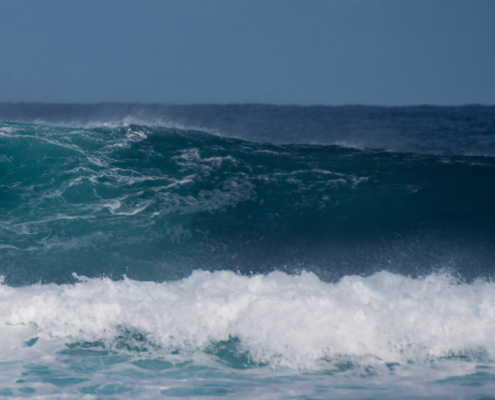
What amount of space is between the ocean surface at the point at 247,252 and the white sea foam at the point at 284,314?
1 centimetres

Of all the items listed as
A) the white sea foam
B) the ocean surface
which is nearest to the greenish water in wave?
the ocean surface

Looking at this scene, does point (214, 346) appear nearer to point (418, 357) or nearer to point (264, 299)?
point (264, 299)

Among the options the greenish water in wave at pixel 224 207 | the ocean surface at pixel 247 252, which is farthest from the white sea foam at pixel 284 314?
the greenish water in wave at pixel 224 207

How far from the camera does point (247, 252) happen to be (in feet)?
8.96

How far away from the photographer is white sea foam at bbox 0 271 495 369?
1.98 meters

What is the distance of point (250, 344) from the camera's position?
2033 millimetres

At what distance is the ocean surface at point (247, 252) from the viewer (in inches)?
72.7

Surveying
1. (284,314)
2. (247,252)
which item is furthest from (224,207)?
(284,314)

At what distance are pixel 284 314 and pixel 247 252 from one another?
2.32 ft

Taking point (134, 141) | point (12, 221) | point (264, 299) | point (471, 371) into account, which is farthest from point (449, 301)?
point (12, 221)

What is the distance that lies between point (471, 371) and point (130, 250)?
97.1 inches

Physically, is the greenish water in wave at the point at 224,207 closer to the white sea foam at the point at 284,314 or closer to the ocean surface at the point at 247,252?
the ocean surface at the point at 247,252

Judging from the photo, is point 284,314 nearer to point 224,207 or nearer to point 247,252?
point 247,252

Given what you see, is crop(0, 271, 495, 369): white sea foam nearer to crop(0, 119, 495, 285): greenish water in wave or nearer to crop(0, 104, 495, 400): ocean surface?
crop(0, 104, 495, 400): ocean surface
